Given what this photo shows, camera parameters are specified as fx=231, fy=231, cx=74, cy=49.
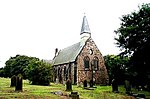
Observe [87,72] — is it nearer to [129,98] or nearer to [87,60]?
[87,60]

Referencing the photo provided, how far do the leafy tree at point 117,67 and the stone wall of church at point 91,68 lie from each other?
2.21 meters

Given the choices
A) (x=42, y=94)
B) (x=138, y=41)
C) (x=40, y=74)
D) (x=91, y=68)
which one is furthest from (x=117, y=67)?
(x=42, y=94)

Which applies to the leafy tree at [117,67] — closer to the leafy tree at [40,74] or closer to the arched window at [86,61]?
the arched window at [86,61]

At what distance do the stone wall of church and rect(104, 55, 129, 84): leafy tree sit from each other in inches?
87.0

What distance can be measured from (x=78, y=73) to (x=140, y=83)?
63.0ft

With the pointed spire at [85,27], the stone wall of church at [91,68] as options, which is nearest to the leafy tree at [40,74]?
the stone wall of church at [91,68]

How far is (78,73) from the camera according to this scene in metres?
50.9

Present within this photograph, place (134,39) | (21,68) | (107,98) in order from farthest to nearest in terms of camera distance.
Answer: (21,68) → (134,39) → (107,98)

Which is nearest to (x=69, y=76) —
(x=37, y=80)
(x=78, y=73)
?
(x=78, y=73)

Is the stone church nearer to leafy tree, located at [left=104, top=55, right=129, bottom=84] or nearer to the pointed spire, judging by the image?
the pointed spire

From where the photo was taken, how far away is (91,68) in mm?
52844

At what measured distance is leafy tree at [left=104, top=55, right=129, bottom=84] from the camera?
139ft

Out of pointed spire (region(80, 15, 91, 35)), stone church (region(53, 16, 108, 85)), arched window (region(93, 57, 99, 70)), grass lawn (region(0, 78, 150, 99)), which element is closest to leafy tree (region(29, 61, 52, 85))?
grass lawn (region(0, 78, 150, 99))

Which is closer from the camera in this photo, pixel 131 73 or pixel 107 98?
pixel 107 98
